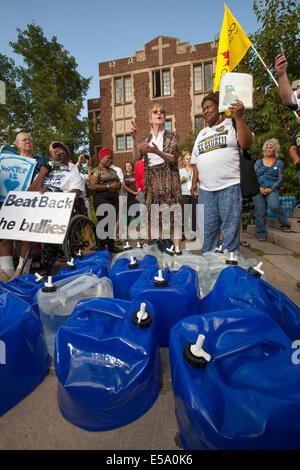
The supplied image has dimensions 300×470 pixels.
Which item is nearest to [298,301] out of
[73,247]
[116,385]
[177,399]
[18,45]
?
[177,399]

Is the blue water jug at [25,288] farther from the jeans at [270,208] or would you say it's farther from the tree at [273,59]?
the tree at [273,59]

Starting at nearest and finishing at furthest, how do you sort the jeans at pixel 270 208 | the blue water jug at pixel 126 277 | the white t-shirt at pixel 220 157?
Answer: the blue water jug at pixel 126 277 → the white t-shirt at pixel 220 157 → the jeans at pixel 270 208

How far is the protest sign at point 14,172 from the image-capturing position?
2850 mm

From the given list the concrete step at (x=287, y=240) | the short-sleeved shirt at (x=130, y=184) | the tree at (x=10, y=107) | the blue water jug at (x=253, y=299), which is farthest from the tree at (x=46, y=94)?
the blue water jug at (x=253, y=299)

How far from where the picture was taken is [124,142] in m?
16.3

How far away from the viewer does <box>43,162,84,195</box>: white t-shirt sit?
3.15m

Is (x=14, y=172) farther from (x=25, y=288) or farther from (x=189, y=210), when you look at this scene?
(x=189, y=210)

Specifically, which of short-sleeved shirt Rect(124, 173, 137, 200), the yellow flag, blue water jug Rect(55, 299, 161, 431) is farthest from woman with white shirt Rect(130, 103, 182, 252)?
short-sleeved shirt Rect(124, 173, 137, 200)

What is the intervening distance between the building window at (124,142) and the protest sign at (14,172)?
14.3 metres

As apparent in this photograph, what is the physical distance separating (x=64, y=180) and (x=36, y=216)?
0.86m

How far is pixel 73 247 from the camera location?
287 centimetres

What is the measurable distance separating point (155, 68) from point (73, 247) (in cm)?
1640

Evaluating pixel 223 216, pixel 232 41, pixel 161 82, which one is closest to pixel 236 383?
pixel 223 216

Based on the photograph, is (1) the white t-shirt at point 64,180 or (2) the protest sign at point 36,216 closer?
(2) the protest sign at point 36,216
